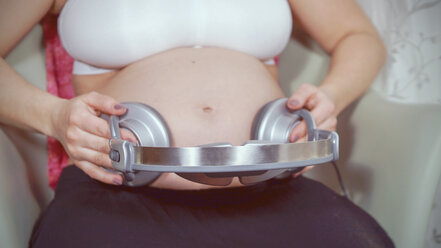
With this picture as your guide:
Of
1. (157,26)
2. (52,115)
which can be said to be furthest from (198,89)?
(52,115)

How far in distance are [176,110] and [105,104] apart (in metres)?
0.13

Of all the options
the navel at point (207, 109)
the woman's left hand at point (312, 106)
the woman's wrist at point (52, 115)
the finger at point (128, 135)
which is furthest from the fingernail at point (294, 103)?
the woman's wrist at point (52, 115)

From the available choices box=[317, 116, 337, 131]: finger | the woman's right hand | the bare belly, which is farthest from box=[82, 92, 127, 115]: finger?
box=[317, 116, 337, 131]: finger

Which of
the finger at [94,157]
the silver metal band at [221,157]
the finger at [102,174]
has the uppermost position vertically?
the silver metal band at [221,157]

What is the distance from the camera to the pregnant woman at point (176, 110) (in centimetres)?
54

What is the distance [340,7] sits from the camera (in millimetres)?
850

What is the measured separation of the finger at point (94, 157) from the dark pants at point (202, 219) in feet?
0.21

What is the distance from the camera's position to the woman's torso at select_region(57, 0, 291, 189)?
2.06 ft

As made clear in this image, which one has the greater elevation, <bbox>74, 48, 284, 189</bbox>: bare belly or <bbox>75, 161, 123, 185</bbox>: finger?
<bbox>74, 48, 284, 189</bbox>: bare belly

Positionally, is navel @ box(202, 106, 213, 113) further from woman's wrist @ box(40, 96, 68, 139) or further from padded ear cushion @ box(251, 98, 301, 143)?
woman's wrist @ box(40, 96, 68, 139)

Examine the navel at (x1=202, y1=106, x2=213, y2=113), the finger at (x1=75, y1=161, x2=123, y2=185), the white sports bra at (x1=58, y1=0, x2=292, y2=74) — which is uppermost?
the white sports bra at (x1=58, y1=0, x2=292, y2=74)

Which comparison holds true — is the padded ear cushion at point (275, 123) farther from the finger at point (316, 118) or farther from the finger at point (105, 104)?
the finger at point (105, 104)

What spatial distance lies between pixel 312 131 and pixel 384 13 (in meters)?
0.57

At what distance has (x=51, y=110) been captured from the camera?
0.60m
